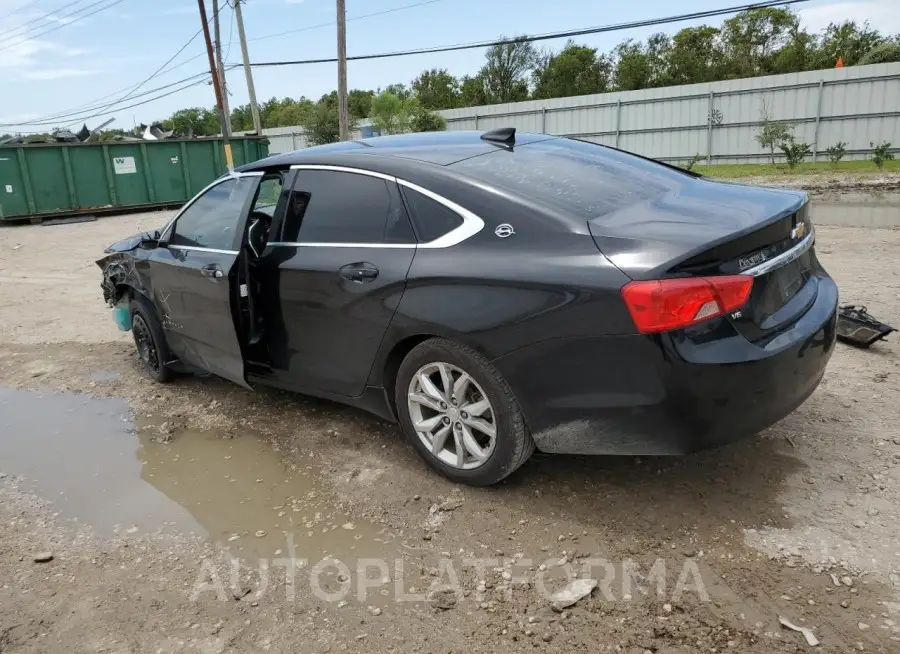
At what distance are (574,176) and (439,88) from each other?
2067 inches

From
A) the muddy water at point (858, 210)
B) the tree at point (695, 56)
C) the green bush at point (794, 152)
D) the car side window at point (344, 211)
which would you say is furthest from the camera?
the tree at point (695, 56)

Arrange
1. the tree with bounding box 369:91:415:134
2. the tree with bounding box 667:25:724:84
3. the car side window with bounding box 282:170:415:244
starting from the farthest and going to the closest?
the tree with bounding box 667:25:724:84
the tree with bounding box 369:91:415:134
the car side window with bounding box 282:170:415:244

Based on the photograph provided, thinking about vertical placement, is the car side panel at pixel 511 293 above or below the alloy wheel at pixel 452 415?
above

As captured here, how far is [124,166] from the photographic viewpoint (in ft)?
62.7

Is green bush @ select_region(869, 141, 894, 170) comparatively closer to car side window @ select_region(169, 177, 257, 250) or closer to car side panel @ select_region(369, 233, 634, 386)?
car side window @ select_region(169, 177, 257, 250)

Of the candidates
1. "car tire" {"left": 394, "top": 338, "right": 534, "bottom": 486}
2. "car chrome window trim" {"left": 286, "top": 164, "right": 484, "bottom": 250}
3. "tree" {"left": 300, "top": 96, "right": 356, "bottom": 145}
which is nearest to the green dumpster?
"tree" {"left": 300, "top": 96, "right": 356, "bottom": 145}

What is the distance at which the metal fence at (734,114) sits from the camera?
2077cm

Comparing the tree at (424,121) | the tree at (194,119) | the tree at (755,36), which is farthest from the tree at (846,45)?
the tree at (194,119)

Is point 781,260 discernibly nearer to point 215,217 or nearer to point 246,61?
point 215,217

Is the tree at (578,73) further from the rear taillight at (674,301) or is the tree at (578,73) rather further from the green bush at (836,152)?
the rear taillight at (674,301)

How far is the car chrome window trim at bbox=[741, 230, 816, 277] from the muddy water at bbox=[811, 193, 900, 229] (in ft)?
27.3

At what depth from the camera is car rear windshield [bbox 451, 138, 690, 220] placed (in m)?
3.09

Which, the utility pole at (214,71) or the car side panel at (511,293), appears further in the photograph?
the utility pole at (214,71)

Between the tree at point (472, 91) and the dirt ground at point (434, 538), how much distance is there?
4982cm
